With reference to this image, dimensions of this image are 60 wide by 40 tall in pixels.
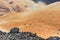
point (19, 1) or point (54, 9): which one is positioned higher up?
point (54, 9)

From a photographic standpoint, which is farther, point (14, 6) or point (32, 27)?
point (14, 6)

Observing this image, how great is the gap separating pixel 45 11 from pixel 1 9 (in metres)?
30.5

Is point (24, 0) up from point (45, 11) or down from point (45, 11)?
down

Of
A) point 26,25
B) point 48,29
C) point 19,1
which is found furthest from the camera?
point 19,1

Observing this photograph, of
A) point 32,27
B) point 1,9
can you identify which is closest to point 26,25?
point 32,27

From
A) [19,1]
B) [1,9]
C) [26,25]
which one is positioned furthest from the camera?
[19,1]

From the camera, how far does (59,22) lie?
49.1m

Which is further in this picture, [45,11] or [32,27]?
[45,11]

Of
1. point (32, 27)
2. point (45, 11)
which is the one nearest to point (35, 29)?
point (32, 27)

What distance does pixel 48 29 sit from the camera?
45.7 m

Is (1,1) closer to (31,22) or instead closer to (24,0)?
(24,0)

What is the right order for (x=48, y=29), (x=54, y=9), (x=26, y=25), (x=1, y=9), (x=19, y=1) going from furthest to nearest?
(x=19, y=1) → (x=1, y=9) → (x=54, y=9) → (x=26, y=25) → (x=48, y=29)

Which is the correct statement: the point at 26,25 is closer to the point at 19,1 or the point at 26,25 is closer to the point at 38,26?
the point at 38,26

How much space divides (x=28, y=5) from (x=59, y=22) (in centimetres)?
4448
